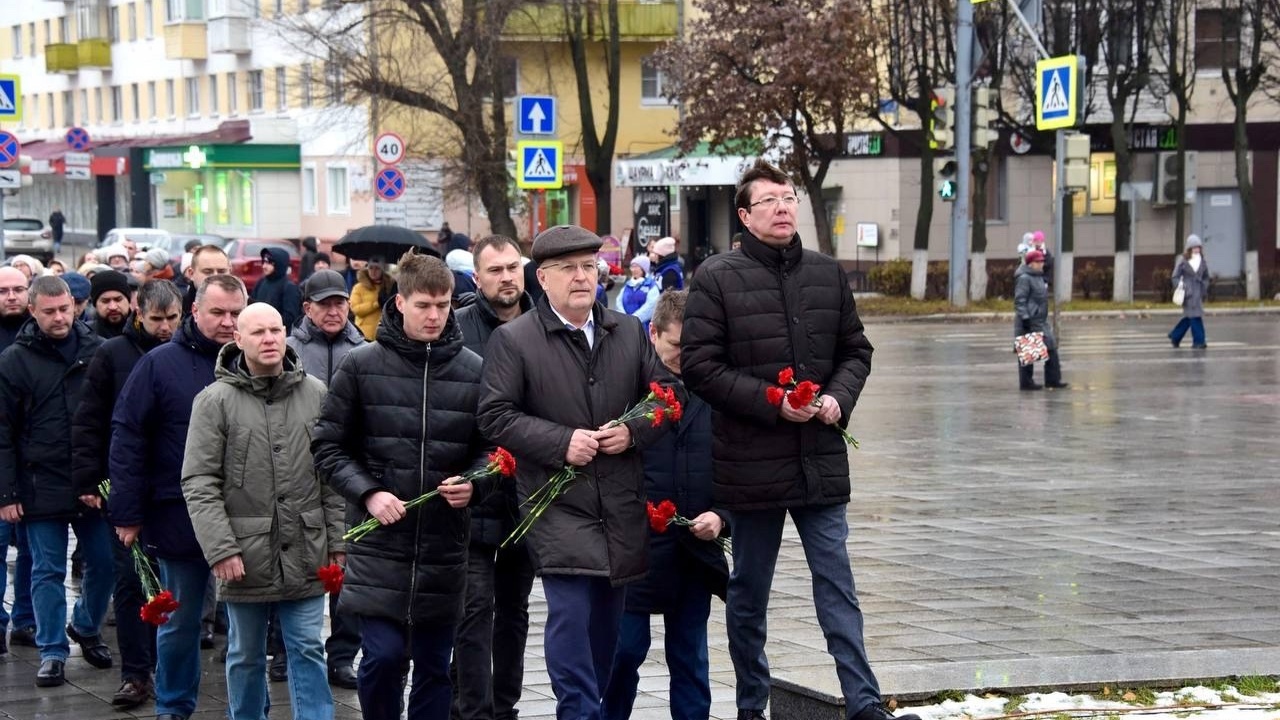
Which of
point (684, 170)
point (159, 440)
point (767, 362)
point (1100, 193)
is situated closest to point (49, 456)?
point (159, 440)

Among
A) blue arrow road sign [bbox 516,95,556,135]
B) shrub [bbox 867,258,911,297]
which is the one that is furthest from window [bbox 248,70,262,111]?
blue arrow road sign [bbox 516,95,556,135]

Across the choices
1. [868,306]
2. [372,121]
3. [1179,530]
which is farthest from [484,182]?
[1179,530]

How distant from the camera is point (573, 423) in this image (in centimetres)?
653

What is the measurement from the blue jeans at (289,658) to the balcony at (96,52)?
72.9m

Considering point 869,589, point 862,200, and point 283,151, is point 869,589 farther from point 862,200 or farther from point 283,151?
point 283,151

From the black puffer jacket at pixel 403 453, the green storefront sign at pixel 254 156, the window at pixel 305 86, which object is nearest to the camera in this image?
the black puffer jacket at pixel 403 453

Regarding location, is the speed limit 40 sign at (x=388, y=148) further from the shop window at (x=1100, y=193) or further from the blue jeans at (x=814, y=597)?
the shop window at (x=1100, y=193)

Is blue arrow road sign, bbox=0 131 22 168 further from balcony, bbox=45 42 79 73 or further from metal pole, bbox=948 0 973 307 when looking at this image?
balcony, bbox=45 42 79 73

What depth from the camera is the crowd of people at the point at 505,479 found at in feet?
21.4

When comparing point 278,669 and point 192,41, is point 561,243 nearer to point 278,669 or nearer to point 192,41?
point 278,669

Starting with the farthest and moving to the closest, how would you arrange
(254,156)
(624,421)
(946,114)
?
(254,156) < (946,114) < (624,421)

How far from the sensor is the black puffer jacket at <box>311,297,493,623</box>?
665 centimetres

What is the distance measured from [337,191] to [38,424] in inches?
2055

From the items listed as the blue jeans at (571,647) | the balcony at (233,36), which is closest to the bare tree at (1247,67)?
the balcony at (233,36)
